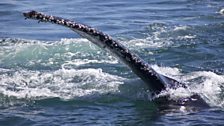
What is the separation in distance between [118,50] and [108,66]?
5.28 meters

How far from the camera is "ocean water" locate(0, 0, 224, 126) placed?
904 centimetres

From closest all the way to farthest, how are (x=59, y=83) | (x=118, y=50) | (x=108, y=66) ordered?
(x=118, y=50)
(x=59, y=83)
(x=108, y=66)

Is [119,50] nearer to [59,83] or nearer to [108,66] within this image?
[59,83]

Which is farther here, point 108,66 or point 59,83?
point 108,66

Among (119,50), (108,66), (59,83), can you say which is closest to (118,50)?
(119,50)

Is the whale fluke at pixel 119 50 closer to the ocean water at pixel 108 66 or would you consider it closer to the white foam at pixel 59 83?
the ocean water at pixel 108 66

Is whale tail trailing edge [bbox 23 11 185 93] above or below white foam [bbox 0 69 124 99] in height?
above

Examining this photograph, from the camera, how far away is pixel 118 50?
845 centimetres

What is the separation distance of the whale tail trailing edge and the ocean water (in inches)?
11.7

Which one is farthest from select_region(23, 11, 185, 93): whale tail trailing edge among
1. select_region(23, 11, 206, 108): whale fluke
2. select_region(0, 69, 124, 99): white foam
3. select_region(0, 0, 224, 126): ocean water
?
select_region(0, 69, 124, 99): white foam

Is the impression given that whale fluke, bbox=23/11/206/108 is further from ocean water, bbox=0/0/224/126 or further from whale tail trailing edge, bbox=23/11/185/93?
ocean water, bbox=0/0/224/126

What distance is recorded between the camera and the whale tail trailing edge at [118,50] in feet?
26.5

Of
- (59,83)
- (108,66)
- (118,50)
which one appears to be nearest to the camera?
(118,50)

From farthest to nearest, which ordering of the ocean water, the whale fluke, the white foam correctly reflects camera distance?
the white foam → the ocean water → the whale fluke
